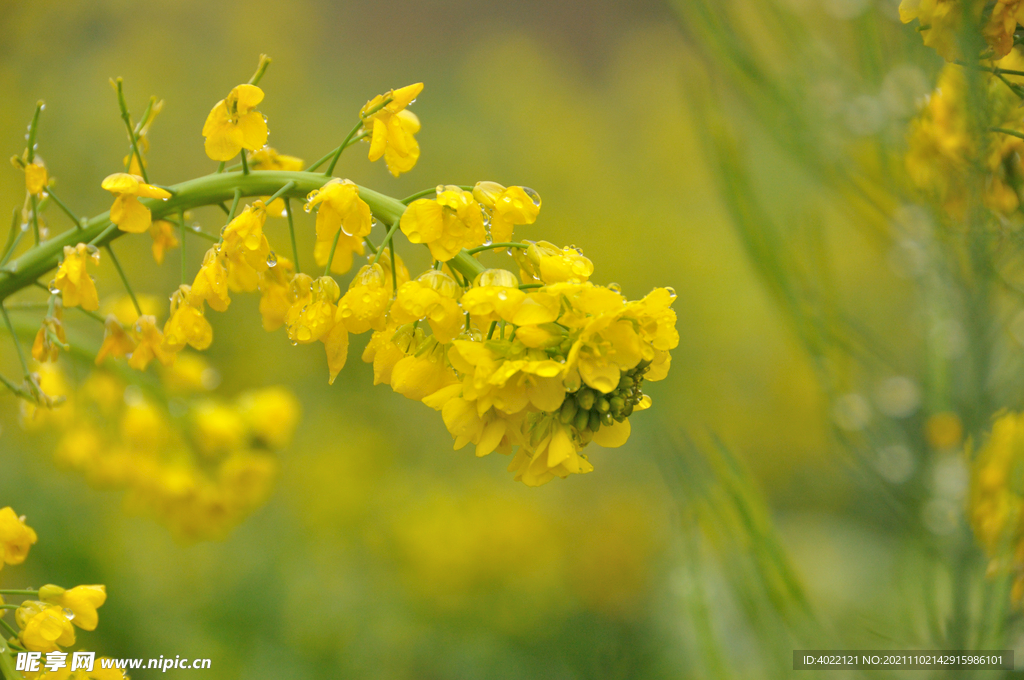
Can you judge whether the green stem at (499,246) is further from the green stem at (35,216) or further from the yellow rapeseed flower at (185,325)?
the green stem at (35,216)

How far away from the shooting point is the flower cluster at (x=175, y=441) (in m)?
0.80

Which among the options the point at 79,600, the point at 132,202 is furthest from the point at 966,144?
the point at 79,600

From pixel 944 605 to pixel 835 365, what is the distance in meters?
0.54

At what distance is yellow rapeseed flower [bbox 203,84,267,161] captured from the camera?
411 millimetres

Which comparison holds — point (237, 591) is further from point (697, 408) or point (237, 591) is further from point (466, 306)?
point (697, 408)

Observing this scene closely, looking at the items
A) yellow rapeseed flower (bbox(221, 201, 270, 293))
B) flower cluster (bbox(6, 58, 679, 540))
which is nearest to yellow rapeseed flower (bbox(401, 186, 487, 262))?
flower cluster (bbox(6, 58, 679, 540))

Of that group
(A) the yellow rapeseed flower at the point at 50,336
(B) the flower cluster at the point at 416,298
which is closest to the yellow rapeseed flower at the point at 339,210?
(B) the flower cluster at the point at 416,298

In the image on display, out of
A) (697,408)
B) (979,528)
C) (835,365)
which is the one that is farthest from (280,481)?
(979,528)

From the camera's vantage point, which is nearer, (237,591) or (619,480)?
(237,591)

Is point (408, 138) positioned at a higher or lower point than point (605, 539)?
higher

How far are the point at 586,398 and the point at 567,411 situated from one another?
2 centimetres

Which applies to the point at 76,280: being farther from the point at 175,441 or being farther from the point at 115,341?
the point at 175,441

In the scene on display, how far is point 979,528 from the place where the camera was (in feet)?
2.43

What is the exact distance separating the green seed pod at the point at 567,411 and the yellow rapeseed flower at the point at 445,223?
0.38 feet
